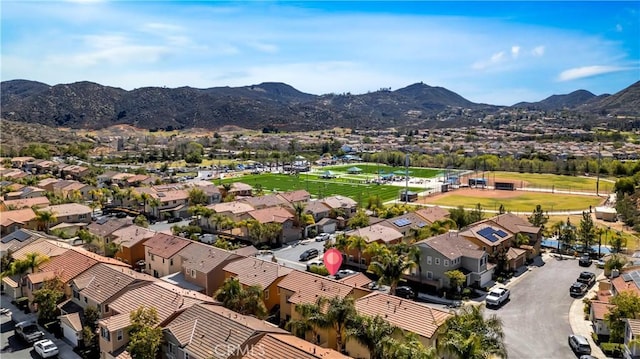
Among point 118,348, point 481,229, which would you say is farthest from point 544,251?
point 118,348

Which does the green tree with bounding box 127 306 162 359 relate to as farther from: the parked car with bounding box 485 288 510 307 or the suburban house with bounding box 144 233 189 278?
the parked car with bounding box 485 288 510 307

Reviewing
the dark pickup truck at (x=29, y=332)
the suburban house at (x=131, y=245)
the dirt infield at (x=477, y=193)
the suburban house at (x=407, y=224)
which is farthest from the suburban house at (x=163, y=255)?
the dirt infield at (x=477, y=193)

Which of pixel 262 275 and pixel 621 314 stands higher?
pixel 262 275

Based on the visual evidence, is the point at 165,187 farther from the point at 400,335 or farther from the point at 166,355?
the point at 400,335

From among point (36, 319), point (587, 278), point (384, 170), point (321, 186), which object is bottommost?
point (36, 319)

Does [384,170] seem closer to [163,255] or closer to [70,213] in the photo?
[70,213]

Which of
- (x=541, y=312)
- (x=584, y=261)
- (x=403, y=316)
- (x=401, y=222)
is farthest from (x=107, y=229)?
(x=584, y=261)

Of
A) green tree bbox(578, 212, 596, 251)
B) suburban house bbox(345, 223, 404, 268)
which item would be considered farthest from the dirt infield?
suburban house bbox(345, 223, 404, 268)
